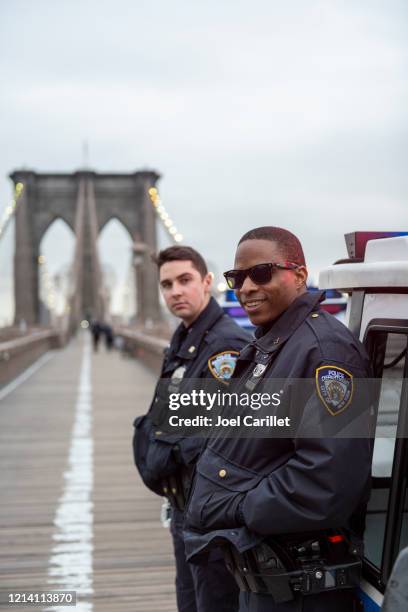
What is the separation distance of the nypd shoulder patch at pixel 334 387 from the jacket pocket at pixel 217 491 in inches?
10.7

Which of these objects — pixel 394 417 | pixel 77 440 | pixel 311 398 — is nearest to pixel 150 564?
pixel 394 417

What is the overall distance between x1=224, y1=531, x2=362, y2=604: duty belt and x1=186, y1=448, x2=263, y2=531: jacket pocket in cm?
10

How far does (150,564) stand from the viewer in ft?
15.6

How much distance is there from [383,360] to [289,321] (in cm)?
27

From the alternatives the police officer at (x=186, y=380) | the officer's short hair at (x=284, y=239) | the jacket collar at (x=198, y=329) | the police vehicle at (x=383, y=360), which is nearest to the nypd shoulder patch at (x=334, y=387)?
the police vehicle at (x=383, y=360)

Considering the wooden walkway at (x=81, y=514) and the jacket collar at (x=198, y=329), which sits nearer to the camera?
the jacket collar at (x=198, y=329)

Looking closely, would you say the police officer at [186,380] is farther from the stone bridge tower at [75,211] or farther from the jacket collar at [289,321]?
the stone bridge tower at [75,211]

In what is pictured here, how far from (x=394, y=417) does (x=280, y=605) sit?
1.95 ft

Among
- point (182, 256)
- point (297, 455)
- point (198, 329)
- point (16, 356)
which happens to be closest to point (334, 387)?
point (297, 455)

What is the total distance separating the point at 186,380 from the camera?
3051 millimetres

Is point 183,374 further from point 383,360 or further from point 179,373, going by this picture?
point 383,360

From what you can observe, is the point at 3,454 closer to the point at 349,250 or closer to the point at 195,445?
the point at 195,445

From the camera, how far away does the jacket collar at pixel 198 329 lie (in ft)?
10.3

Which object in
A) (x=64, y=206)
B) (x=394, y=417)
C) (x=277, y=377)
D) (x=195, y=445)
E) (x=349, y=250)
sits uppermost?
(x=64, y=206)
